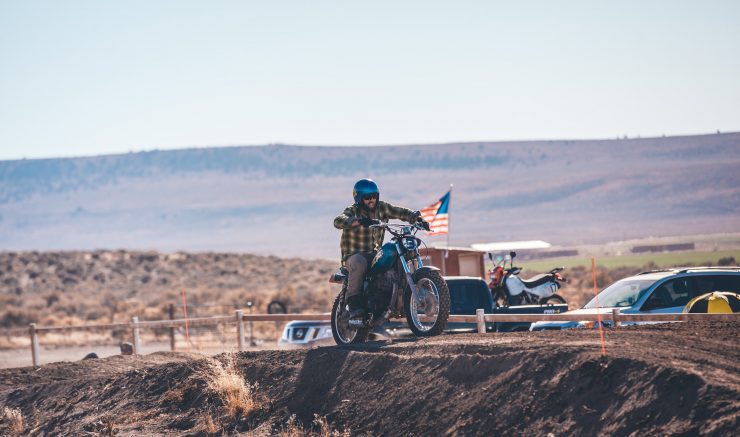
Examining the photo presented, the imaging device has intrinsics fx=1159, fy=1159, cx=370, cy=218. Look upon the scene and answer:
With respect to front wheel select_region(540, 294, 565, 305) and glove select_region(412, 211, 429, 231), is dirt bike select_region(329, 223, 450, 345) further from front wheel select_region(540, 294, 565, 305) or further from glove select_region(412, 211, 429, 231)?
front wheel select_region(540, 294, 565, 305)

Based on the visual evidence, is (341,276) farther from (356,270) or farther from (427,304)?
(427,304)

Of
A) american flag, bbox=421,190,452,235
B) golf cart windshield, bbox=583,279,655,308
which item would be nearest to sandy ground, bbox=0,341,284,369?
american flag, bbox=421,190,452,235

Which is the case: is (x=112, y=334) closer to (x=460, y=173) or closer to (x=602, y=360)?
(x=602, y=360)

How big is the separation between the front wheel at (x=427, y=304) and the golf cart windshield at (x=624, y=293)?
565 cm

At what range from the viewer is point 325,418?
10938mm

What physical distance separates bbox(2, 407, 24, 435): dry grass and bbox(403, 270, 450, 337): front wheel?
17.3 feet

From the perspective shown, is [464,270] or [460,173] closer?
[464,270]

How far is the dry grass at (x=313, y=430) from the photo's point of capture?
10594 millimetres

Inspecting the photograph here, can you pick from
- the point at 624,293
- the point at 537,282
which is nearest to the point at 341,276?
the point at 624,293

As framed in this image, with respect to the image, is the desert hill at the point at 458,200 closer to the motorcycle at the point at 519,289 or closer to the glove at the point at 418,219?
the motorcycle at the point at 519,289

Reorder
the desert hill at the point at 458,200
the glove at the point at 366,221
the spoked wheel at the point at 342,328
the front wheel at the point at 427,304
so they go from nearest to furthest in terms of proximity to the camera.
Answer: the front wheel at the point at 427,304, the glove at the point at 366,221, the spoked wheel at the point at 342,328, the desert hill at the point at 458,200

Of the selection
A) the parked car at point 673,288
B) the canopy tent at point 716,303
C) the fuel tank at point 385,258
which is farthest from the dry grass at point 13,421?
the canopy tent at point 716,303

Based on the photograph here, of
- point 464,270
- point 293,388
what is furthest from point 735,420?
point 464,270

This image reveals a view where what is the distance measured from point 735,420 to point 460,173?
7001 inches
